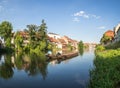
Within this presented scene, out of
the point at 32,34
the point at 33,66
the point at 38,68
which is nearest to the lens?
the point at 38,68

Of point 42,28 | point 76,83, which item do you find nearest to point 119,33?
point 42,28

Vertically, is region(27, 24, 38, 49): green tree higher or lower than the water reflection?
higher

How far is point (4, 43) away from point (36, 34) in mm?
12770

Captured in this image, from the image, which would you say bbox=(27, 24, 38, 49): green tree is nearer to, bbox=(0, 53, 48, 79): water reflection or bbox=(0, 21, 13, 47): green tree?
bbox=(0, 21, 13, 47): green tree

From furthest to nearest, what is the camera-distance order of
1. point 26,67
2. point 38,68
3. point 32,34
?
1. point 32,34
2. point 26,67
3. point 38,68

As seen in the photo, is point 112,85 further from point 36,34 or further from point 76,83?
point 36,34

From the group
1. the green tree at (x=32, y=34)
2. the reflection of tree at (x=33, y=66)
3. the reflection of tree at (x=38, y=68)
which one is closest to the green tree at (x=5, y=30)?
the green tree at (x=32, y=34)

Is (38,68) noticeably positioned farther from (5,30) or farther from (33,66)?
(5,30)

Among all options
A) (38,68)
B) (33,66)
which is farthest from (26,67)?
(38,68)

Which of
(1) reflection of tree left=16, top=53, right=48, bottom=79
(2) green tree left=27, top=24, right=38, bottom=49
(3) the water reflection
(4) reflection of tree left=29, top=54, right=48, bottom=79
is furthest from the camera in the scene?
(2) green tree left=27, top=24, right=38, bottom=49

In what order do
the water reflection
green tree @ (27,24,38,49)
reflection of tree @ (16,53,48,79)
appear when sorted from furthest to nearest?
green tree @ (27,24,38,49) → reflection of tree @ (16,53,48,79) → the water reflection

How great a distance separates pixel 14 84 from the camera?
21156 mm

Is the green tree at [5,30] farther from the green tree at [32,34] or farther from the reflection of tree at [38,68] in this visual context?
the reflection of tree at [38,68]

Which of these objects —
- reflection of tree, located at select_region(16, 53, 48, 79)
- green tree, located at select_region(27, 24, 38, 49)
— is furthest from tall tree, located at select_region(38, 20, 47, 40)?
reflection of tree, located at select_region(16, 53, 48, 79)
